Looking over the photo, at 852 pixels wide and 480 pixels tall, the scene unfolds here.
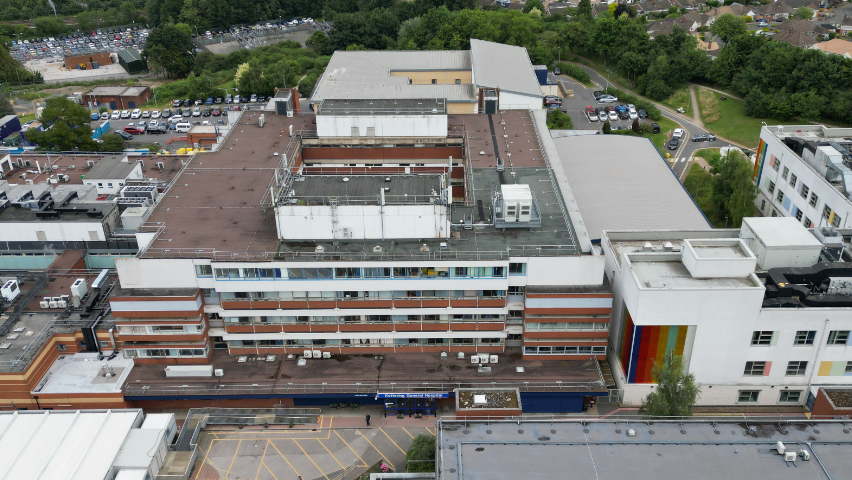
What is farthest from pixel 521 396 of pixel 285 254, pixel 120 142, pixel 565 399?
pixel 120 142

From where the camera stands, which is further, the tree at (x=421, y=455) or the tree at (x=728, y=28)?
the tree at (x=728, y=28)

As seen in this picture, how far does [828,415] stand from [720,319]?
13251mm

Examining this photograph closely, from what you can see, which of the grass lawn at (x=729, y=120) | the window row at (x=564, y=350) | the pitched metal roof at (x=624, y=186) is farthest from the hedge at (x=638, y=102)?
the window row at (x=564, y=350)

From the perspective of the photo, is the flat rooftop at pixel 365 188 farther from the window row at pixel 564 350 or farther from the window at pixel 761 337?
the window at pixel 761 337

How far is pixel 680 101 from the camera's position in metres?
163

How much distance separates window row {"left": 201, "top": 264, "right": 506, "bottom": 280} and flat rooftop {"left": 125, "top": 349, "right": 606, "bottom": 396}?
413 inches

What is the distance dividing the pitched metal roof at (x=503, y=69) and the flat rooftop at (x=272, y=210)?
27.5 metres

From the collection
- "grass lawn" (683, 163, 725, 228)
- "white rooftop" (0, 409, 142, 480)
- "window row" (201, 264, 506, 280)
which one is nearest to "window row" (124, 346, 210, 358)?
"white rooftop" (0, 409, 142, 480)

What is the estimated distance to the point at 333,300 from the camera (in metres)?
75.4

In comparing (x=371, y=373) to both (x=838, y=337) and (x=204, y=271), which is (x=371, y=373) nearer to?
(x=204, y=271)

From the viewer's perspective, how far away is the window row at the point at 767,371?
7206 cm

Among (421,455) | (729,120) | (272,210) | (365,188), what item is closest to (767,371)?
(421,455)

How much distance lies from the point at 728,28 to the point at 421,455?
16641 cm

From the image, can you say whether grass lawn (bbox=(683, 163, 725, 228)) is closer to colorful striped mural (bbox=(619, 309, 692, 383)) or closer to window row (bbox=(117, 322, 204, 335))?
colorful striped mural (bbox=(619, 309, 692, 383))
